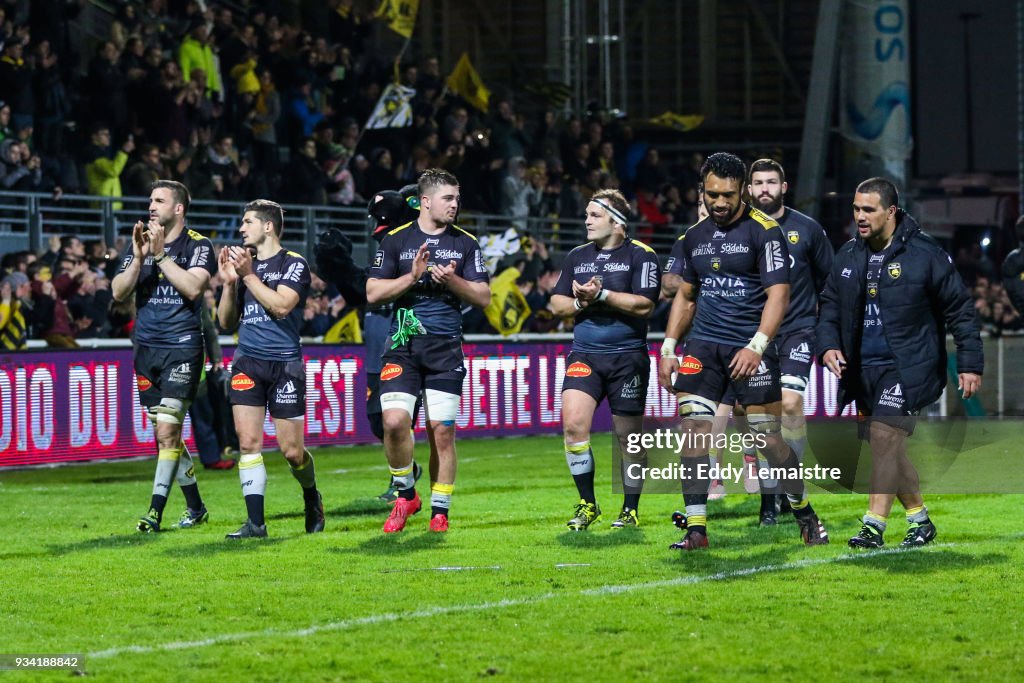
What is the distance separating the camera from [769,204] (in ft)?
38.0

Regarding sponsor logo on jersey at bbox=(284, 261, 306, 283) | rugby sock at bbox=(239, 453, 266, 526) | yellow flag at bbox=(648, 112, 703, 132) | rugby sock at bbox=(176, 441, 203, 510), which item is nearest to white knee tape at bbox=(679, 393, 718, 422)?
sponsor logo on jersey at bbox=(284, 261, 306, 283)

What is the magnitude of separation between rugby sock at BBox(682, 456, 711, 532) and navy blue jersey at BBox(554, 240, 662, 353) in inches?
61.8

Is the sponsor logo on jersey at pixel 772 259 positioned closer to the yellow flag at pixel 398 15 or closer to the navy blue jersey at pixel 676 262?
the navy blue jersey at pixel 676 262

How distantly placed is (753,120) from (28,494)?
2819 cm

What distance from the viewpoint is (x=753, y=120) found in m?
40.4

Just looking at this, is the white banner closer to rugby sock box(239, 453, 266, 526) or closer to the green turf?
the green turf

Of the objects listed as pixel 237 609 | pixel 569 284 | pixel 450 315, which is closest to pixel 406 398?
pixel 450 315

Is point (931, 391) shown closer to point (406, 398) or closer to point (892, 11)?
point (406, 398)

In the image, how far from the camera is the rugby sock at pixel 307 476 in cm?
1124

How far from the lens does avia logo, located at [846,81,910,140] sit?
88.1 ft

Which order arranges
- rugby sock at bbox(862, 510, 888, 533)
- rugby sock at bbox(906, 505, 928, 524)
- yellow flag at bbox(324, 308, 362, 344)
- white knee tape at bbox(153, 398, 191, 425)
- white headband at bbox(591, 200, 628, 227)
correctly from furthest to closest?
yellow flag at bbox(324, 308, 362, 344) < white knee tape at bbox(153, 398, 191, 425) < white headband at bbox(591, 200, 628, 227) < rugby sock at bbox(906, 505, 928, 524) < rugby sock at bbox(862, 510, 888, 533)

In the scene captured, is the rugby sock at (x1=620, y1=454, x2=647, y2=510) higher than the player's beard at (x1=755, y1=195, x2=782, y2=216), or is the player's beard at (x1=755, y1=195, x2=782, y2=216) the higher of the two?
the player's beard at (x1=755, y1=195, x2=782, y2=216)
